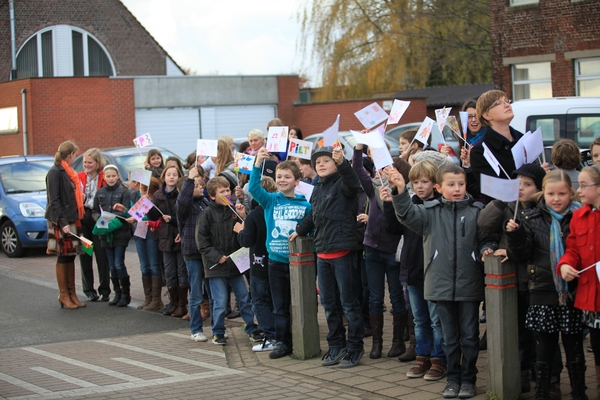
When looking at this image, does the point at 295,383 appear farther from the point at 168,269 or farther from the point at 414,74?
the point at 414,74

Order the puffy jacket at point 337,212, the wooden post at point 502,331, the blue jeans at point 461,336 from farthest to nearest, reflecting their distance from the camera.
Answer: the puffy jacket at point 337,212 → the blue jeans at point 461,336 → the wooden post at point 502,331

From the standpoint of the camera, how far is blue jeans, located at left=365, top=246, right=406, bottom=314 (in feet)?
24.4

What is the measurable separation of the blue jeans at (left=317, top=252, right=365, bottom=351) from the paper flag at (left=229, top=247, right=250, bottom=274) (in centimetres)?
114

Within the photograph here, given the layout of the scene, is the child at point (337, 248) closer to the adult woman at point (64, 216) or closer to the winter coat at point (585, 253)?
the winter coat at point (585, 253)

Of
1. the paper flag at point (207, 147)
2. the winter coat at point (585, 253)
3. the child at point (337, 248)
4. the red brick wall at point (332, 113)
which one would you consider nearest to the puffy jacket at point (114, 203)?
the paper flag at point (207, 147)

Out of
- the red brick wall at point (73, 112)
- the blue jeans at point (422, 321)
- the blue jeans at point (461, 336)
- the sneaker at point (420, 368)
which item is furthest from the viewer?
the red brick wall at point (73, 112)

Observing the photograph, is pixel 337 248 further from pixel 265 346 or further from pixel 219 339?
pixel 219 339

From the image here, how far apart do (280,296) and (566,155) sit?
292 cm

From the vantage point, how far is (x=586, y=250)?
5.57m

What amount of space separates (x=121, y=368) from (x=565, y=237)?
4.24 metres

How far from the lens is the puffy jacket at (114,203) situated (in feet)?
36.7

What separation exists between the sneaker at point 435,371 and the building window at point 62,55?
34364 mm

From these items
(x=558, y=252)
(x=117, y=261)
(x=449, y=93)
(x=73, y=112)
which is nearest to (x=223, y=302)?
(x=117, y=261)

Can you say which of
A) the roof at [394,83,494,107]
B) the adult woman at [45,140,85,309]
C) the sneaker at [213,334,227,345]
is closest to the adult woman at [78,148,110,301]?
the adult woman at [45,140,85,309]
